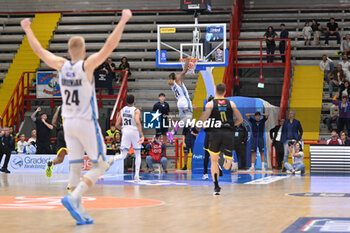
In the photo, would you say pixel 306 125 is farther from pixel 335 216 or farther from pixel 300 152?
pixel 335 216

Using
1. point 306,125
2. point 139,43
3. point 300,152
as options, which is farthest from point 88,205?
point 139,43

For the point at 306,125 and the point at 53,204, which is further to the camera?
the point at 306,125

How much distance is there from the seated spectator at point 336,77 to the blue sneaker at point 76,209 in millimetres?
19351

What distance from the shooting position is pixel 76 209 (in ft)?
24.2

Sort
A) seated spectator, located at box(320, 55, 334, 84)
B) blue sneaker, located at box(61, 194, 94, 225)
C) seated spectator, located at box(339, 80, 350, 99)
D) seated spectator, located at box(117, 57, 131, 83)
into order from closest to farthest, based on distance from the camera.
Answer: blue sneaker, located at box(61, 194, 94, 225), seated spectator, located at box(339, 80, 350, 99), seated spectator, located at box(320, 55, 334, 84), seated spectator, located at box(117, 57, 131, 83)

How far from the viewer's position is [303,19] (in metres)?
30.0

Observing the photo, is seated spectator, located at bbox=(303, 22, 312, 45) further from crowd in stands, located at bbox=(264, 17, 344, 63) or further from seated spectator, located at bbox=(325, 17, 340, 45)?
seated spectator, located at bbox=(325, 17, 340, 45)

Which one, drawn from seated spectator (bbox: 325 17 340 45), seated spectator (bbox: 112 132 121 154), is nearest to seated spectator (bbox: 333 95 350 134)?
seated spectator (bbox: 325 17 340 45)

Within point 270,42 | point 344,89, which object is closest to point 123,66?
point 270,42

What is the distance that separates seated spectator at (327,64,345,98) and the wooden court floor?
11.6 metres

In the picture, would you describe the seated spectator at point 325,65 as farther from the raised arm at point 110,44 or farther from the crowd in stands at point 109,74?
the raised arm at point 110,44

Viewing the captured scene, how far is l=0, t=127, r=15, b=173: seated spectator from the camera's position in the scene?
20422 millimetres

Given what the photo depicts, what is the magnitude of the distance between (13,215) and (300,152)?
513 inches

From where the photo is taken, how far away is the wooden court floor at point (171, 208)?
7348mm
